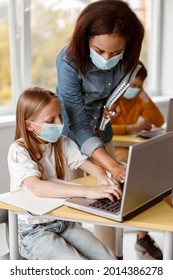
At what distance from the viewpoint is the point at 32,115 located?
2121mm

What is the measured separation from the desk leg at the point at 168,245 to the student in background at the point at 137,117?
120cm

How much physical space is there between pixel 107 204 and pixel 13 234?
0.38 meters

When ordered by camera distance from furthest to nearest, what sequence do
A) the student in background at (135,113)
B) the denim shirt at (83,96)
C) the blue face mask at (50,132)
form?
the student in background at (135,113) → the denim shirt at (83,96) → the blue face mask at (50,132)

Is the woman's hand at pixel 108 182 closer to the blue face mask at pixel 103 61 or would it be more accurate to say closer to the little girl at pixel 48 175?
the little girl at pixel 48 175

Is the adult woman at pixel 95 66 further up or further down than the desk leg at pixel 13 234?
further up

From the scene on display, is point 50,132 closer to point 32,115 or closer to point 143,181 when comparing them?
point 32,115

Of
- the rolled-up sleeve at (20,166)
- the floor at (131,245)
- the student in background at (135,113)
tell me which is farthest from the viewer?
the student in background at (135,113)

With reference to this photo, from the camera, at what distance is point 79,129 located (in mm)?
2275

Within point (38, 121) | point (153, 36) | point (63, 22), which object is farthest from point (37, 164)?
point (153, 36)

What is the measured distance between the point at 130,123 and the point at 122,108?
0.12 meters

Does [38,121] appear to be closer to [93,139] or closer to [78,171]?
[93,139]

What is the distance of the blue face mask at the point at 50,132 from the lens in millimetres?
2096

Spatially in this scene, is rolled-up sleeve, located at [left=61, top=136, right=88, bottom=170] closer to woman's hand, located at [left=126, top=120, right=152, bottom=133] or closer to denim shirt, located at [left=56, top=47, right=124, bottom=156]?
denim shirt, located at [left=56, top=47, right=124, bottom=156]

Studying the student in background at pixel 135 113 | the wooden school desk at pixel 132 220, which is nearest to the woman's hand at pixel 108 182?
the wooden school desk at pixel 132 220
